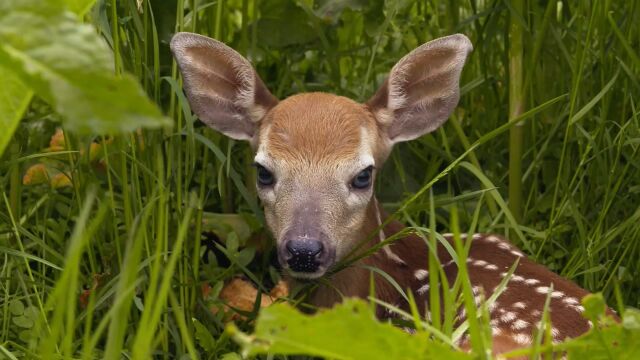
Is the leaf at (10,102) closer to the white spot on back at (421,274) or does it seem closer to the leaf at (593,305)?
the leaf at (593,305)

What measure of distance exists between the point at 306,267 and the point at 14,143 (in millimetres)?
1051

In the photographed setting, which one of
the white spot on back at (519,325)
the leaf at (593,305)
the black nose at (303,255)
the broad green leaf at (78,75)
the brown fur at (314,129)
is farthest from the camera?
the brown fur at (314,129)

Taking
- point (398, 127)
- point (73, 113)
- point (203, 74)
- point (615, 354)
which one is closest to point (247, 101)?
point (203, 74)

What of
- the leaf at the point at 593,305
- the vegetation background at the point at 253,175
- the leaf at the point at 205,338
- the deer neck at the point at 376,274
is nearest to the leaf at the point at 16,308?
the vegetation background at the point at 253,175

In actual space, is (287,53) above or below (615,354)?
below

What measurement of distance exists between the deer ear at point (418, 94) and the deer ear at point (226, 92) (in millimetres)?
378

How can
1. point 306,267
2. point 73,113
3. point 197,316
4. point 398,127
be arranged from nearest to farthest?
point 73,113 → point 306,267 → point 197,316 → point 398,127

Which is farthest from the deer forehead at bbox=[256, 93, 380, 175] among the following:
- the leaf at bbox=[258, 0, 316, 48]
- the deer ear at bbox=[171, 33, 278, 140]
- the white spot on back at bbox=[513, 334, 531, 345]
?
the white spot on back at bbox=[513, 334, 531, 345]

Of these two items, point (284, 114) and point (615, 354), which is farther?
point (284, 114)

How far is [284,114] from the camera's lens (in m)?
3.47

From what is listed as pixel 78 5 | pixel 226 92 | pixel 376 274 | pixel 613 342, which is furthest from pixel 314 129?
pixel 613 342

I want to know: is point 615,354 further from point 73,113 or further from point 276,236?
point 276,236

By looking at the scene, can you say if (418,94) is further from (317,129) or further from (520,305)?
(520,305)

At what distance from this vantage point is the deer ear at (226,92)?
138 inches
